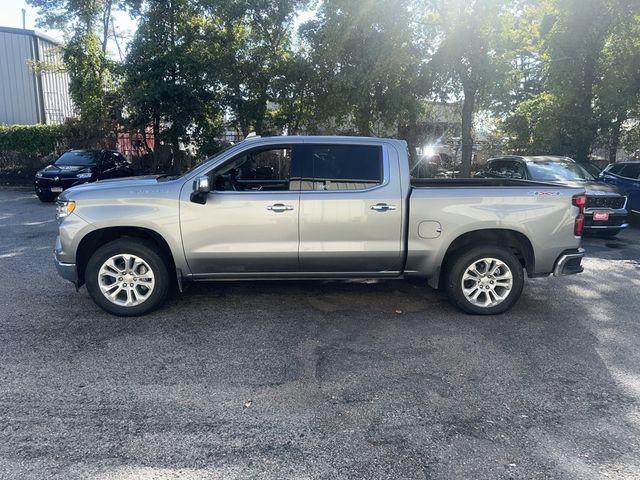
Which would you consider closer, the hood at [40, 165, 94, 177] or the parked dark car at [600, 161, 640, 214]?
the parked dark car at [600, 161, 640, 214]

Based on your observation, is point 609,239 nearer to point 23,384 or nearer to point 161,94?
point 23,384

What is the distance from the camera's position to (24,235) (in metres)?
9.98

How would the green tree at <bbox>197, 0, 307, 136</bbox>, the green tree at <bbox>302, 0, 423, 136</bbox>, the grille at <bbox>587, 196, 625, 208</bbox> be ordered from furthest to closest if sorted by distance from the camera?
the green tree at <bbox>197, 0, 307, 136</bbox> < the green tree at <bbox>302, 0, 423, 136</bbox> < the grille at <bbox>587, 196, 625, 208</bbox>

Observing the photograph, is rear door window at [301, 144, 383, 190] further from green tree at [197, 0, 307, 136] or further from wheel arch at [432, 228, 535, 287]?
green tree at [197, 0, 307, 136]

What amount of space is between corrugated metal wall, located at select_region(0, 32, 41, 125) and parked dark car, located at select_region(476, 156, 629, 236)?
2311 centimetres

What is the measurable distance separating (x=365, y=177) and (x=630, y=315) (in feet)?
11.2

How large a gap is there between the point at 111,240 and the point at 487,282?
13.6 feet

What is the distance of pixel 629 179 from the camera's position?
1177 centimetres

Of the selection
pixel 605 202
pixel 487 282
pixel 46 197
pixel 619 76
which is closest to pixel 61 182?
pixel 46 197

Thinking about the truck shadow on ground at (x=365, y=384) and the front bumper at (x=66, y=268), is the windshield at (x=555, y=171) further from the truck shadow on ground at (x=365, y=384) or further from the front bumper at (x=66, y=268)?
the front bumper at (x=66, y=268)

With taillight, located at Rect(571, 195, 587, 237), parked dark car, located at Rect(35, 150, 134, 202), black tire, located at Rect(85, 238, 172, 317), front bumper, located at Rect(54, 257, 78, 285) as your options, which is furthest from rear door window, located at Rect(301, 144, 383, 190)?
parked dark car, located at Rect(35, 150, 134, 202)

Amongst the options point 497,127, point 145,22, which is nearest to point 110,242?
point 145,22

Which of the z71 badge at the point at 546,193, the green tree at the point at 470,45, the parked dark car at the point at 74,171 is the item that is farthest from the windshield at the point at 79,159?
the z71 badge at the point at 546,193

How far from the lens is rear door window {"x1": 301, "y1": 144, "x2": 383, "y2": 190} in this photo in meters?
5.38
